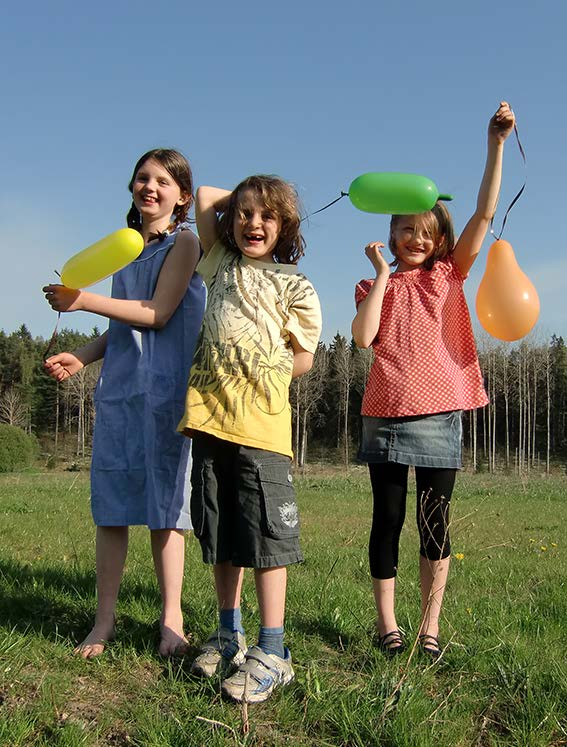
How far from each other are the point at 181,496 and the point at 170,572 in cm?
31

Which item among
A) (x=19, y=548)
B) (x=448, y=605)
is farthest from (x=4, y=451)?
(x=448, y=605)

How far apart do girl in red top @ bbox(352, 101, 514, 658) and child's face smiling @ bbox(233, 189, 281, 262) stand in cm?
45

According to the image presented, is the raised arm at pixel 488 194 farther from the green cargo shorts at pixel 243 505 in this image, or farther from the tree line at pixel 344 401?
the tree line at pixel 344 401

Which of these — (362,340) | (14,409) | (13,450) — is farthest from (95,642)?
(14,409)

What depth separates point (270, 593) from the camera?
2.44 metres

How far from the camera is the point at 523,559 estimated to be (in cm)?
568

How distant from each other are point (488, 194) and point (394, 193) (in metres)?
0.39

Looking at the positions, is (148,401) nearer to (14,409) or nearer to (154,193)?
(154,193)

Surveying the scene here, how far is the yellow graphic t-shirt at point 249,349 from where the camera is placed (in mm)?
2465

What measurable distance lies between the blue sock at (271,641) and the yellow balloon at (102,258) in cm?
148

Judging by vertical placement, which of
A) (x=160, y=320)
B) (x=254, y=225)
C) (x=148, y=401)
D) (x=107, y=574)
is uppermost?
(x=254, y=225)

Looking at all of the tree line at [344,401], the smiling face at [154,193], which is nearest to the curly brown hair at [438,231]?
the smiling face at [154,193]

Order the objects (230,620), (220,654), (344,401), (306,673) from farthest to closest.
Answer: (344,401) → (230,620) → (220,654) → (306,673)

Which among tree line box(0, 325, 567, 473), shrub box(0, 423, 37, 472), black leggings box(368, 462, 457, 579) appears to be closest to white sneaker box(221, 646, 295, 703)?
black leggings box(368, 462, 457, 579)
